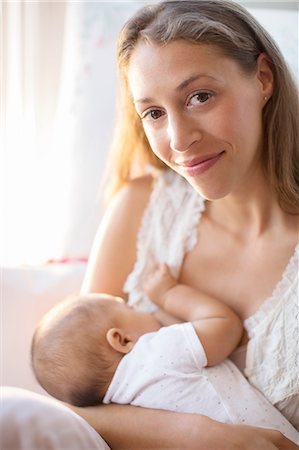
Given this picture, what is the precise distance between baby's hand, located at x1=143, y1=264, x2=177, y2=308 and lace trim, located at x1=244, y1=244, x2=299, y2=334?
0.69 ft

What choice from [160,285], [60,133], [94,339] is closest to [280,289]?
[160,285]

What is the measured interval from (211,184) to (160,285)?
30 cm

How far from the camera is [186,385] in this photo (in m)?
1.17

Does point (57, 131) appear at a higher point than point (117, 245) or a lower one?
higher

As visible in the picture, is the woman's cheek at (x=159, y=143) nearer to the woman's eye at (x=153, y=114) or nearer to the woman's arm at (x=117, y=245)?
the woman's eye at (x=153, y=114)

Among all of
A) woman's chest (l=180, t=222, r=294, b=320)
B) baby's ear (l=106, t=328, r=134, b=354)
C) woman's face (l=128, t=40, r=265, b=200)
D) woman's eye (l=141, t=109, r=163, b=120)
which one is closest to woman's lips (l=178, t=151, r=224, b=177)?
woman's face (l=128, t=40, r=265, b=200)

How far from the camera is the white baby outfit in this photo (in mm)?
1146

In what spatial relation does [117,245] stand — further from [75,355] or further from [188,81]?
[188,81]

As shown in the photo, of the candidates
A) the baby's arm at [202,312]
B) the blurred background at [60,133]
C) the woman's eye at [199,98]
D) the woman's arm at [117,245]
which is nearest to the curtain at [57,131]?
the blurred background at [60,133]

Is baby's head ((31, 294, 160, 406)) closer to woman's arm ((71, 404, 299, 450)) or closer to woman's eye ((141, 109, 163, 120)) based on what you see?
woman's arm ((71, 404, 299, 450))

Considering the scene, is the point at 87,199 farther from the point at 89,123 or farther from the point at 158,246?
the point at 158,246

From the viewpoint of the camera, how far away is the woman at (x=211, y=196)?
1111mm

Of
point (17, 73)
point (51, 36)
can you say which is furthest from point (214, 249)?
point (51, 36)

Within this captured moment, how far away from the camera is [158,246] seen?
4.68ft
